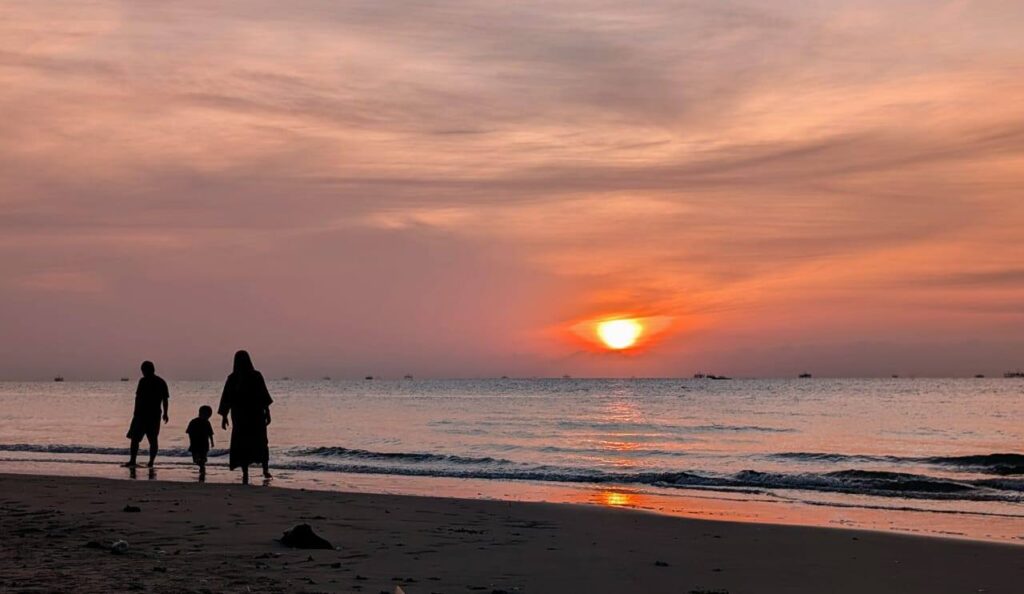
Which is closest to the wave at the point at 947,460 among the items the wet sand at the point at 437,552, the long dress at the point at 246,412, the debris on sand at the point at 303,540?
the wet sand at the point at 437,552

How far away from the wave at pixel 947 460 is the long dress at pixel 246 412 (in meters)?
18.3

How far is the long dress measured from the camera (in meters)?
16.0

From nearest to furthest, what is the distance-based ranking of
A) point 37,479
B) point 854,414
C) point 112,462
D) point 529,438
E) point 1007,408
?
point 37,479
point 112,462
point 529,438
point 854,414
point 1007,408

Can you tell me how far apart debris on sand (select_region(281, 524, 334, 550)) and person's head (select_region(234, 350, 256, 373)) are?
7395mm

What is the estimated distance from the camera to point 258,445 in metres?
16.4

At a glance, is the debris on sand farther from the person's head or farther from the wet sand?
the person's head

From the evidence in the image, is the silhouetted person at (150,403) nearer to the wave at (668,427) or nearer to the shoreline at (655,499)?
the shoreline at (655,499)

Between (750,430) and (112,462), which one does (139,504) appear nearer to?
(112,462)

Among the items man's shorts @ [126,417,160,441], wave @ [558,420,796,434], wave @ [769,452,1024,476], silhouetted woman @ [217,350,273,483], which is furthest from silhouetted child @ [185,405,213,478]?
wave @ [558,420,796,434]

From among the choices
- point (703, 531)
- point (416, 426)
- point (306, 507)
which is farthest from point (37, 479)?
point (416, 426)

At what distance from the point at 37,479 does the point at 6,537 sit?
760cm

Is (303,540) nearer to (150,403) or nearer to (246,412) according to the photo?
(246,412)

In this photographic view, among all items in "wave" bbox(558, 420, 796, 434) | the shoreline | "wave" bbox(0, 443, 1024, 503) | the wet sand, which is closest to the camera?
the wet sand

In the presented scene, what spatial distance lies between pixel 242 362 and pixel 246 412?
2.84 ft
